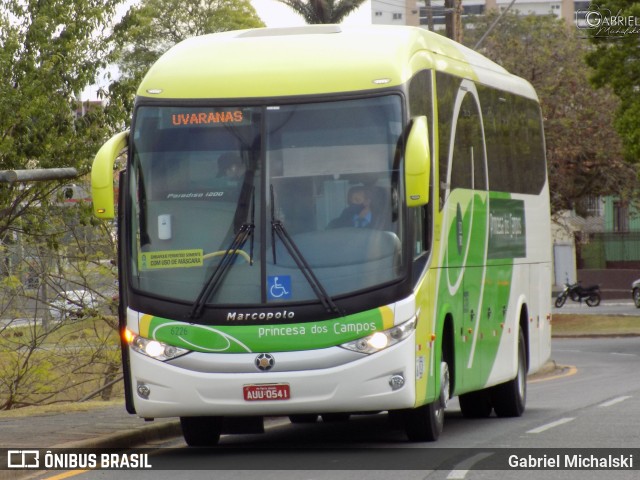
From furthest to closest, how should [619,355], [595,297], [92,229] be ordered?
1. [595,297]
2. [619,355]
3. [92,229]

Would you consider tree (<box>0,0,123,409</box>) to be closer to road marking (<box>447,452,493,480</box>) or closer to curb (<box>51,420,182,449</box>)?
curb (<box>51,420,182,449</box>)

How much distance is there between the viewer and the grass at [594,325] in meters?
39.2

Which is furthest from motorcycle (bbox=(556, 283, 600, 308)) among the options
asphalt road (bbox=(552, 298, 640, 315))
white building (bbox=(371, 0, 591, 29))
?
white building (bbox=(371, 0, 591, 29))

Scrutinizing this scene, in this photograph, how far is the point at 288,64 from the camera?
38.3ft

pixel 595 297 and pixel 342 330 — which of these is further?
pixel 595 297

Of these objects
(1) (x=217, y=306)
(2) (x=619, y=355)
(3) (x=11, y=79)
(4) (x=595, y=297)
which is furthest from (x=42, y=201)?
(4) (x=595, y=297)

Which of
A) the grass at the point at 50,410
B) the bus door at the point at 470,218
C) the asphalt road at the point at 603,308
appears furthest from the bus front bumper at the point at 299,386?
the asphalt road at the point at 603,308

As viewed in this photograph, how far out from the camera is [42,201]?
20.0 m

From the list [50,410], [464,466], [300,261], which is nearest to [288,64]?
[300,261]

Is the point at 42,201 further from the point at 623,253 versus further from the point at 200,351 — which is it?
the point at 623,253

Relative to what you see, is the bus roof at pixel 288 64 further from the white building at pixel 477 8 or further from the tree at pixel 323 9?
the white building at pixel 477 8

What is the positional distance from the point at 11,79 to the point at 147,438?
302 inches

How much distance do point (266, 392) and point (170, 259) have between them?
141 cm

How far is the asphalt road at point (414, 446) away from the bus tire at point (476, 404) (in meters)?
0.15
